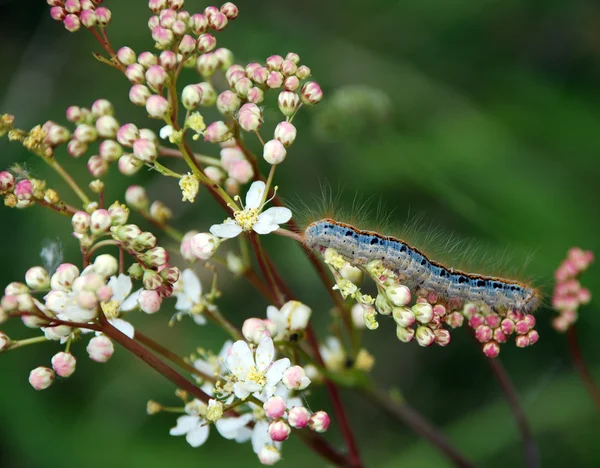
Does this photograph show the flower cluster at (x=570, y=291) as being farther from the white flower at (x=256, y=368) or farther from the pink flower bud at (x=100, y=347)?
the pink flower bud at (x=100, y=347)

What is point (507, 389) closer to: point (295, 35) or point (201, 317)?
point (201, 317)

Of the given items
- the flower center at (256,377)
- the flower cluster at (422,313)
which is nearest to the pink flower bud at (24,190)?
the flower center at (256,377)

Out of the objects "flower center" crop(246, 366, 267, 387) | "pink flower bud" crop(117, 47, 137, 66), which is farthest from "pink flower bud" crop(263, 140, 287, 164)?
"flower center" crop(246, 366, 267, 387)

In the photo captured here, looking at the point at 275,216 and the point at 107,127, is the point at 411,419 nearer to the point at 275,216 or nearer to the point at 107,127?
the point at 275,216

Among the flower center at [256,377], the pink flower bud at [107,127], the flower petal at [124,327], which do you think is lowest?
the flower petal at [124,327]

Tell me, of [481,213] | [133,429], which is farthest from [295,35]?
[133,429]

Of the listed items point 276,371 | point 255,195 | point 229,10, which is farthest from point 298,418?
point 229,10
